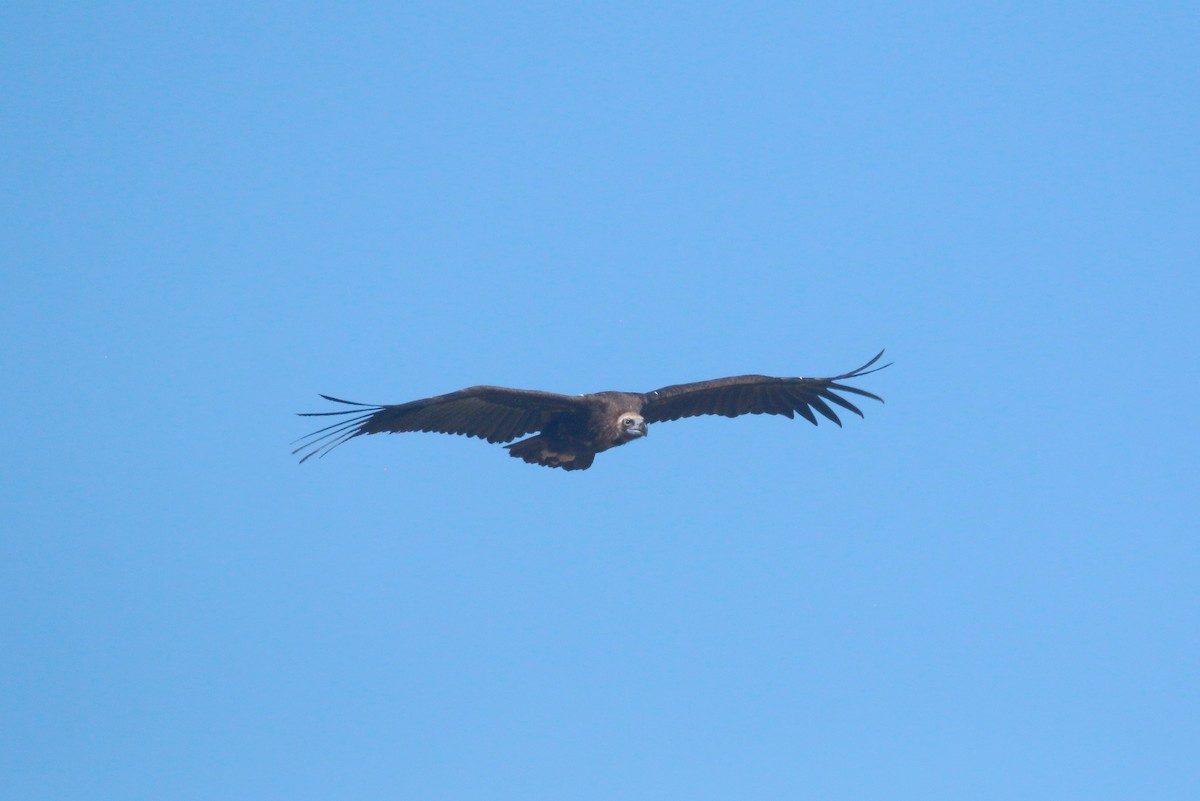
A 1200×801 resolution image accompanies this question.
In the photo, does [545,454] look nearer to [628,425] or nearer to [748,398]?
[628,425]

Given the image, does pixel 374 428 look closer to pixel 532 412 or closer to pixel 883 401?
pixel 532 412

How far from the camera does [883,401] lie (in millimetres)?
17859

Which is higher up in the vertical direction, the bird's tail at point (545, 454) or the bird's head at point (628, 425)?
the bird's head at point (628, 425)

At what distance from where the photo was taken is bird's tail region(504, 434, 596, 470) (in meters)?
17.0

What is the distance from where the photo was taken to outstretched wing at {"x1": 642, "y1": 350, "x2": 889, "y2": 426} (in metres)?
17.9

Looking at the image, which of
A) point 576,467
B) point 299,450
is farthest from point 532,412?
point 299,450

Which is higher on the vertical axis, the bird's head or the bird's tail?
the bird's head

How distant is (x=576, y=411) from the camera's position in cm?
1706

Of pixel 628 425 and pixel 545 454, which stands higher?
pixel 628 425

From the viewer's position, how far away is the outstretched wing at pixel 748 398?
58.8ft

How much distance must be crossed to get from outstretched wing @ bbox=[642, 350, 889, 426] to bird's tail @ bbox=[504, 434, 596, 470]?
1.23 meters

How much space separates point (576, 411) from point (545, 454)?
694 millimetres

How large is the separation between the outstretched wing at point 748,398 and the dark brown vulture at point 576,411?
0.01 meters

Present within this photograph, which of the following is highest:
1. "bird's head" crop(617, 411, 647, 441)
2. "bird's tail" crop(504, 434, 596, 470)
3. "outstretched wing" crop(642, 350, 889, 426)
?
"outstretched wing" crop(642, 350, 889, 426)
